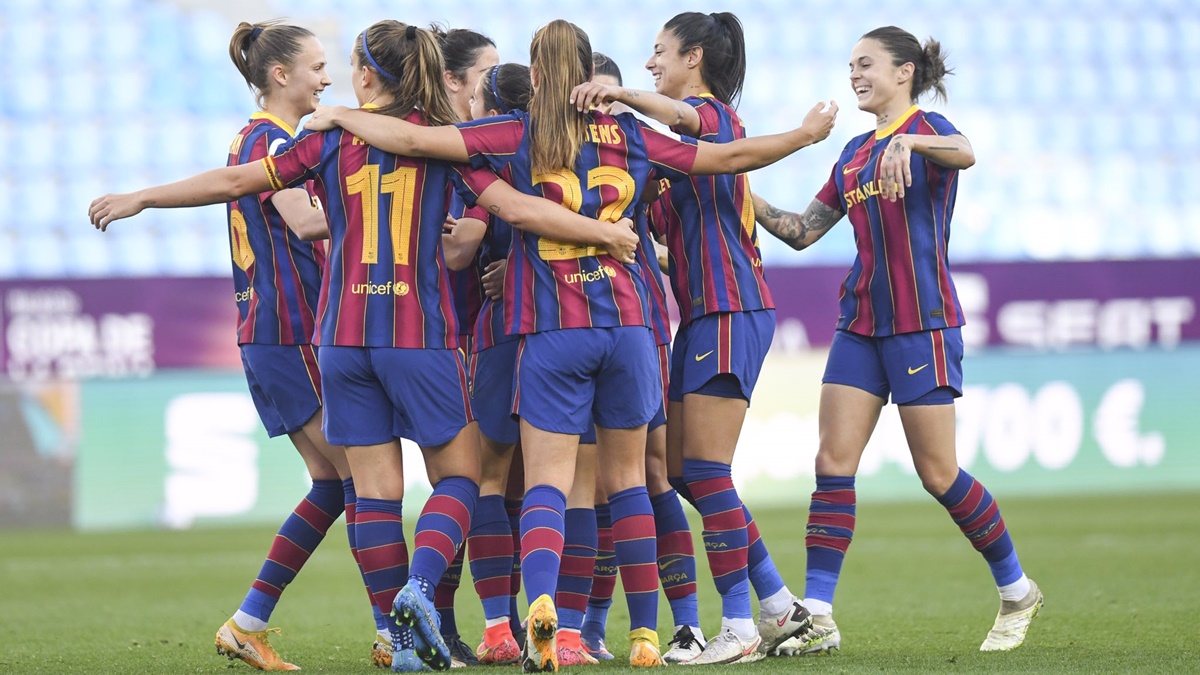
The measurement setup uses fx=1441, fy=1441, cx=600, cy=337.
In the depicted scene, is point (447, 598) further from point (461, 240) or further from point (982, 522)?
point (982, 522)

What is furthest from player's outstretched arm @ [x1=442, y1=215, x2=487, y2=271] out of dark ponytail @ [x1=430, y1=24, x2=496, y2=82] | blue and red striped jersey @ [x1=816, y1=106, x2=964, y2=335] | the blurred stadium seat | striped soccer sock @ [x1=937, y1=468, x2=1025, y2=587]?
the blurred stadium seat

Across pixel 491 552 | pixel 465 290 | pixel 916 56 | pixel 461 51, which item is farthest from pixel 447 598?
pixel 916 56

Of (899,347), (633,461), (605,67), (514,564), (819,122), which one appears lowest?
(514,564)

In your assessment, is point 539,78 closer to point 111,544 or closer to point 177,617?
point 177,617

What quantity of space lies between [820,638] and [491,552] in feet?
3.63

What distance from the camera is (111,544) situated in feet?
35.4

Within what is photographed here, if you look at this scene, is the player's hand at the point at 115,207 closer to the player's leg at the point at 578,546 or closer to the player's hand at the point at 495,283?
the player's hand at the point at 495,283

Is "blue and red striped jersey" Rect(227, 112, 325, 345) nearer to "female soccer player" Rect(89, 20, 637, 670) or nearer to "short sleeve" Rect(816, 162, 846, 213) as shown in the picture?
"female soccer player" Rect(89, 20, 637, 670)

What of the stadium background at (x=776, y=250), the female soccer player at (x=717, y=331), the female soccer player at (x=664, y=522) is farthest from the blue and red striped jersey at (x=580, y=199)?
the stadium background at (x=776, y=250)

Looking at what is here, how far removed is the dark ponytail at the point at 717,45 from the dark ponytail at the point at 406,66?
85 cm

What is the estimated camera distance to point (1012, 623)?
4.86m

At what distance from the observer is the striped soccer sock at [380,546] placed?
4195mm

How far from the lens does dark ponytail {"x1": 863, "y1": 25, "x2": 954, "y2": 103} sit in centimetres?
496

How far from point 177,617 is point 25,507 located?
230 inches
